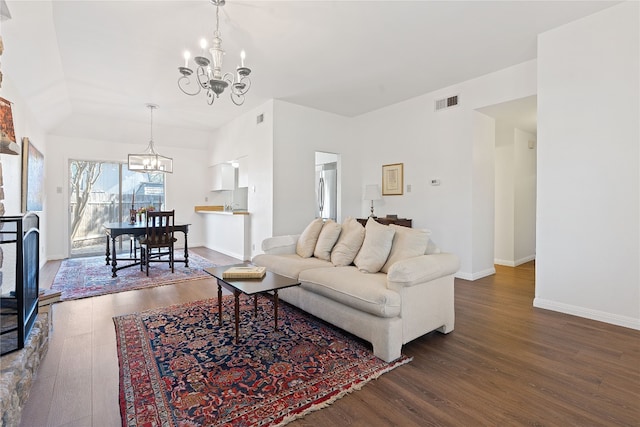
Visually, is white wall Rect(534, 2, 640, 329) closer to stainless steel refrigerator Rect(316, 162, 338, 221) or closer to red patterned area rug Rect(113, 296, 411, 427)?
red patterned area rug Rect(113, 296, 411, 427)

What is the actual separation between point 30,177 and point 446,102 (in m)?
5.74

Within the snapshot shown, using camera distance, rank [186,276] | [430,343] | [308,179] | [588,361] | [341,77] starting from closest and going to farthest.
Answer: [588,361]
[430,343]
[341,77]
[186,276]
[308,179]

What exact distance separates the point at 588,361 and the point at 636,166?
1764 millimetres

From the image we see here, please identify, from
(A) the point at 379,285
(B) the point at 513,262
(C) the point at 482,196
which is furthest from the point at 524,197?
(A) the point at 379,285

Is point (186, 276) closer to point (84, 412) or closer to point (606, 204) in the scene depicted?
point (84, 412)

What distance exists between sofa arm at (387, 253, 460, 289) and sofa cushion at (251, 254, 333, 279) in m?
0.99

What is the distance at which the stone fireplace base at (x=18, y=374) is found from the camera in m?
1.29

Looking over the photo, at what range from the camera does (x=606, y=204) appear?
2.80 metres

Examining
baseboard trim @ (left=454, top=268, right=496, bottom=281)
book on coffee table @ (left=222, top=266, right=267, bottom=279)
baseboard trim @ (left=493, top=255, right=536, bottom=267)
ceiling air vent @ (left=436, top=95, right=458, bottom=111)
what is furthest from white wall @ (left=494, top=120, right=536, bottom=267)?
book on coffee table @ (left=222, top=266, right=267, bottom=279)

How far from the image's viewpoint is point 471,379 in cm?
187

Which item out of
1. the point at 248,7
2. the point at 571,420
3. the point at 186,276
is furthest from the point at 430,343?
the point at 186,276

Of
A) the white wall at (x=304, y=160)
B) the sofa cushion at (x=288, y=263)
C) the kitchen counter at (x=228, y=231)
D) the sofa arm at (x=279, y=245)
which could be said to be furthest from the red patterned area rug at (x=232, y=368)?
the kitchen counter at (x=228, y=231)

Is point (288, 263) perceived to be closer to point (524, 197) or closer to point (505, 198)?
point (505, 198)

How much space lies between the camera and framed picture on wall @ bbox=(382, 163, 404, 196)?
520 centimetres
